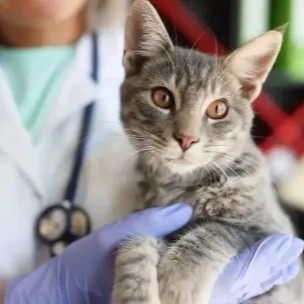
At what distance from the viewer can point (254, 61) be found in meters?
1.10

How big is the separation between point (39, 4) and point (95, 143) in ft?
1.00

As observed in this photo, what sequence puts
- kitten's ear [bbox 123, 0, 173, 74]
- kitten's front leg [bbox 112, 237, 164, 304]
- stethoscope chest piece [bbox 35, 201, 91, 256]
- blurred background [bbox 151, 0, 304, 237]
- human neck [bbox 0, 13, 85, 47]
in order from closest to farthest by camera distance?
kitten's front leg [bbox 112, 237, 164, 304] → kitten's ear [bbox 123, 0, 173, 74] → stethoscope chest piece [bbox 35, 201, 91, 256] → human neck [bbox 0, 13, 85, 47] → blurred background [bbox 151, 0, 304, 237]

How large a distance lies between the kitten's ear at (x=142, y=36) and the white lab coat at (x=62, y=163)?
0.64ft

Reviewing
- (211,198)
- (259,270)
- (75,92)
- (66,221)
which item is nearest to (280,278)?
(259,270)

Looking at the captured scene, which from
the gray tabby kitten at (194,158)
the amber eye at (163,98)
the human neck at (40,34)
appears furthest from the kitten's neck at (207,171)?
the human neck at (40,34)

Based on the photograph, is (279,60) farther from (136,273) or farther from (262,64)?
(136,273)

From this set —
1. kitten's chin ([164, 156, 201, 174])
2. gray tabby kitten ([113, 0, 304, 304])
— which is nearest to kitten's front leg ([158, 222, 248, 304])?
gray tabby kitten ([113, 0, 304, 304])

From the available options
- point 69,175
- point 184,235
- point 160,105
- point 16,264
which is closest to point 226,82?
point 160,105

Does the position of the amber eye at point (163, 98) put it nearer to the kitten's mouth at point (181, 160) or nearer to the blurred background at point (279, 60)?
the kitten's mouth at point (181, 160)

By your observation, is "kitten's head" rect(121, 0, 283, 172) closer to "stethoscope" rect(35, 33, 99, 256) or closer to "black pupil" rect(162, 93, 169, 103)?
"black pupil" rect(162, 93, 169, 103)

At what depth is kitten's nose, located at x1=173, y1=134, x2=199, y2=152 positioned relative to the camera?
3.32 ft

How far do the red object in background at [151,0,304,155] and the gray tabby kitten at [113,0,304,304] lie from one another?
0.47 meters

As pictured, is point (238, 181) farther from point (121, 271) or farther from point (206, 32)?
point (206, 32)

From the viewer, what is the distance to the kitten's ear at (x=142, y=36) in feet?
3.51
